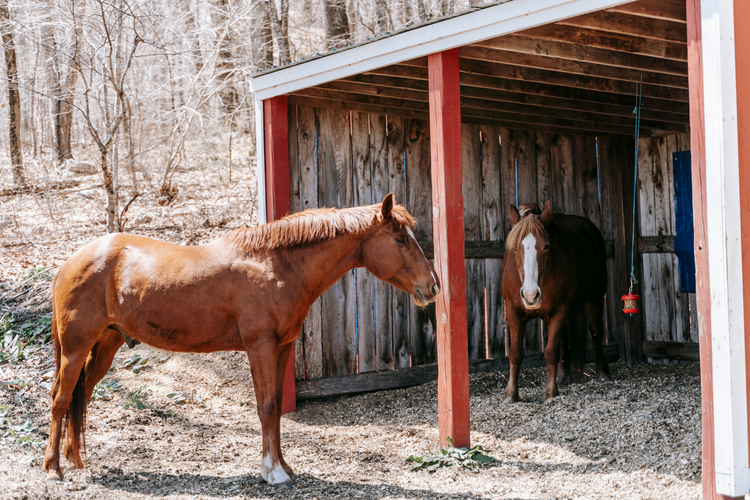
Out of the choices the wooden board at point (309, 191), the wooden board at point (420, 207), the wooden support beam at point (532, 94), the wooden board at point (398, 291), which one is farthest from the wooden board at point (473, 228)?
the wooden board at point (309, 191)

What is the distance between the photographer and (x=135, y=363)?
639 cm

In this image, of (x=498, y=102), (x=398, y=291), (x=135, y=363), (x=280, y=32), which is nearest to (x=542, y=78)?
(x=498, y=102)

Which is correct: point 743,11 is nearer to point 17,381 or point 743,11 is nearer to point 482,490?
point 482,490

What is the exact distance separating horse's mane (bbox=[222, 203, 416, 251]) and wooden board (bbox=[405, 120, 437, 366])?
252 cm

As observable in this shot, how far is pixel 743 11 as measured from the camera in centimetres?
315

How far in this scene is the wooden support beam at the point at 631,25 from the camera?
404cm

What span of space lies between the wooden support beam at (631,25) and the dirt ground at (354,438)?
110 inches

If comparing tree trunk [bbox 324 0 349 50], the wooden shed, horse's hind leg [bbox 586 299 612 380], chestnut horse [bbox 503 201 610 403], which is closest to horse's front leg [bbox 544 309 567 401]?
chestnut horse [bbox 503 201 610 403]

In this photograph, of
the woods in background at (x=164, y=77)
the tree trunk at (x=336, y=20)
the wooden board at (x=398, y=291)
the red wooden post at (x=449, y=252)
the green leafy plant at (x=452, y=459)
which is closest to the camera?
the green leafy plant at (x=452, y=459)

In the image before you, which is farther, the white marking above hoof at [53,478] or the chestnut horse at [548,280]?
the chestnut horse at [548,280]

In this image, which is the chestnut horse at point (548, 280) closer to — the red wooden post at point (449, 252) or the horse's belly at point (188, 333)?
the red wooden post at point (449, 252)

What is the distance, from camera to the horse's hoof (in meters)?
3.77

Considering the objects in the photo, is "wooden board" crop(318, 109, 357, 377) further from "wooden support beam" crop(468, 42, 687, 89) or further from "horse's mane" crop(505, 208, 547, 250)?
"wooden support beam" crop(468, 42, 687, 89)

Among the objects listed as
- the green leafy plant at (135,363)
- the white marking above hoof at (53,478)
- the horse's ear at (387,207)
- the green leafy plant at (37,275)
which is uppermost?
the horse's ear at (387,207)
